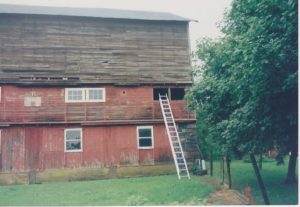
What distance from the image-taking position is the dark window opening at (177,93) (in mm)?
25172

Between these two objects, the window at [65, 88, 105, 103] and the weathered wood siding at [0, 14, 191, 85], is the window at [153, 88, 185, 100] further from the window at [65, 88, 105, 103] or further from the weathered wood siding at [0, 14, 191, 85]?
the window at [65, 88, 105, 103]

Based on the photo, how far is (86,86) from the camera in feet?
74.6

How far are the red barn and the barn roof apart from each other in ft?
0.22

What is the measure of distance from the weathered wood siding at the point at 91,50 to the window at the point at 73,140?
3.09 m

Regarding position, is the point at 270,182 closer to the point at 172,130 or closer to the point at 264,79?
the point at 172,130

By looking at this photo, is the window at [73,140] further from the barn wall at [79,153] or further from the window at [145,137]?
the window at [145,137]

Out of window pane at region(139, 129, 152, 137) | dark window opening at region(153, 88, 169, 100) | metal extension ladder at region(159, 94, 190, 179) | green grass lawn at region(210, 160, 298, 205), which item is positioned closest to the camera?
green grass lawn at region(210, 160, 298, 205)

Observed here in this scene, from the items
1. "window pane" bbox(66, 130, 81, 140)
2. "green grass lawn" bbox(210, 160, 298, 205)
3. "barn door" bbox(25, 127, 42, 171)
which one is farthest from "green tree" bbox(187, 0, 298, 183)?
"barn door" bbox(25, 127, 42, 171)

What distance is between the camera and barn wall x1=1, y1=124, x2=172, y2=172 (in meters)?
21.1

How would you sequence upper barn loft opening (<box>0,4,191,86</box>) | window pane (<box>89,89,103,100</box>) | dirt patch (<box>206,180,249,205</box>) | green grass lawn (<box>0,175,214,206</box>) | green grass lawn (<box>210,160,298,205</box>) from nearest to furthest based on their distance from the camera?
1. green grass lawn (<box>0,175,214,206</box>)
2. dirt patch (<box>206,180,249,205</box>)
3. green grass lawn (<box>210,160,298,205</box>)
4. upper barn loft opening (<box>0,4,191,86</box>)
5. window pane (<box>89,89,103,100</box>)

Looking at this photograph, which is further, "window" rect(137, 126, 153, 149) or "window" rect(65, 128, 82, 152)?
"window" rect(137, 126, 153, 149)

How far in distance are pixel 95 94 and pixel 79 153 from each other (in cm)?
386

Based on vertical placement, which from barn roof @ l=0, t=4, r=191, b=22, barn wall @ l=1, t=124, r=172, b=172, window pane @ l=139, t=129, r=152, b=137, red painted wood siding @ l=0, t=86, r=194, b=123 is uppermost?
barn roof @ l=0, t=4, r=191, b=22

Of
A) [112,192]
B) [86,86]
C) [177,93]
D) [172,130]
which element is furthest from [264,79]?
[177,93]
